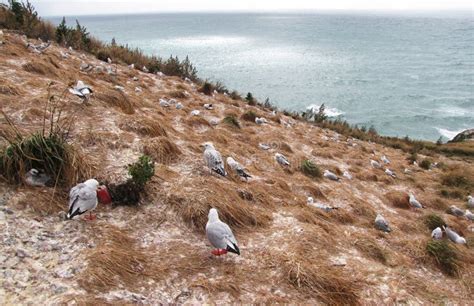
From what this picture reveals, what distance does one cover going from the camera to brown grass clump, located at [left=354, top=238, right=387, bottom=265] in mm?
6273

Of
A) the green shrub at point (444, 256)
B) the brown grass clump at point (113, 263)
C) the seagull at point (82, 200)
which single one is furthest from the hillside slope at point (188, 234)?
the seagull at point (82, 200)

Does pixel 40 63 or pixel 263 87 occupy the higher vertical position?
pixel 40 63

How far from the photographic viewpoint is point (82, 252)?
4.30 m

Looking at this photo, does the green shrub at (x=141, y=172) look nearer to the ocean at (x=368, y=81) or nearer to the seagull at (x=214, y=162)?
the seagull at (x=214, y=162)

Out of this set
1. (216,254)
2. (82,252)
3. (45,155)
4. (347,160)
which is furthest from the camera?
(347,160)

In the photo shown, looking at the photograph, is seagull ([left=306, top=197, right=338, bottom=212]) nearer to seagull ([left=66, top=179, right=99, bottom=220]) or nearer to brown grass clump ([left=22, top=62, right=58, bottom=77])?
seagull ([left=66, top=179, right=99, bottom=220])

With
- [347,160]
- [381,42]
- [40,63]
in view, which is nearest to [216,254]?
[40,63]

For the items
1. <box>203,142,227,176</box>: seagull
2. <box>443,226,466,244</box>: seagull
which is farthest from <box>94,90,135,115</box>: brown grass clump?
<box>443,226,466,244</box>: seagull

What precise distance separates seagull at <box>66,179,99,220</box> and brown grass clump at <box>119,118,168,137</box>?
307cm

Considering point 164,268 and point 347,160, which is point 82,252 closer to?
point 164,268

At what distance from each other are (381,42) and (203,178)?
118m

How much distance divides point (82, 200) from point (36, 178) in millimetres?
1098

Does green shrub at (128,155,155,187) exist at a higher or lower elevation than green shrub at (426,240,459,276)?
higher

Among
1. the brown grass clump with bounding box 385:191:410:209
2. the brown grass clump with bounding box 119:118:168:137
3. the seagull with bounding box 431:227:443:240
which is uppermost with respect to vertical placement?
the brown grass clump with bounding box 119:118:168:137
